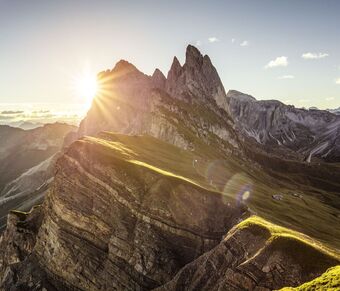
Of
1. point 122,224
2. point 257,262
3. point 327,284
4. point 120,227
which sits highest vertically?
point 327,284

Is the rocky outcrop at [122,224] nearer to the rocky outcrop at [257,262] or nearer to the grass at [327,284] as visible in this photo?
the rocky outcrop at [257,262]

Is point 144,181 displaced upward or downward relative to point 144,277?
upward

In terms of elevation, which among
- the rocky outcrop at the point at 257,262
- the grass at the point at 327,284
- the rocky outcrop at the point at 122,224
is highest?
the grass at the point at 327,284

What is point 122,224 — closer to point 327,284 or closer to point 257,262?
point 257,262

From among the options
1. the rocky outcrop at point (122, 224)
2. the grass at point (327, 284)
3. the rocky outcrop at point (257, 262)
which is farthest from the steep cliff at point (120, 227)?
the grass at point (327, 284)

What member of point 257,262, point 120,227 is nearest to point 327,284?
point 257,262

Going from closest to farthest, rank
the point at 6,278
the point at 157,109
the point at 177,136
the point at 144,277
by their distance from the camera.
Result: the point at 144,277 < the point at 6,278 < the point at 177,136 < the point at 157,109

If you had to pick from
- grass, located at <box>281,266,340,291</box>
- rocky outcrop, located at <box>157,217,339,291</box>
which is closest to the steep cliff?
rocky outcrop, located at <box>157,217,339,291</box>

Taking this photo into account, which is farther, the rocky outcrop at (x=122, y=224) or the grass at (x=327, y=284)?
the rocky outcrop at (x=122, y=224)

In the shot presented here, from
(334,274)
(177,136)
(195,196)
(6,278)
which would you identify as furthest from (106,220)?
(177,136)

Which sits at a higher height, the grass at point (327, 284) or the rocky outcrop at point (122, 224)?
the grass at point (327, 284)

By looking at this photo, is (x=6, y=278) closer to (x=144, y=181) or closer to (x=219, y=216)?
(x=144, y=181)
